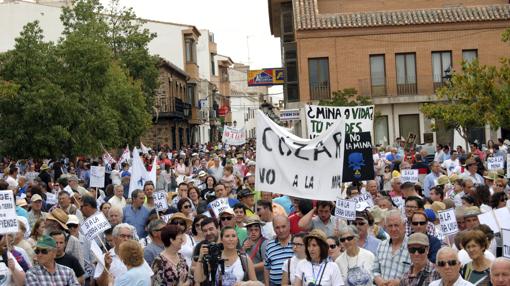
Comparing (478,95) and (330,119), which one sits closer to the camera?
(330,119)

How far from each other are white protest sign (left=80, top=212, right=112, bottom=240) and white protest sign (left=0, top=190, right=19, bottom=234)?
104 centimetres

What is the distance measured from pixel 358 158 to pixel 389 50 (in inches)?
1169

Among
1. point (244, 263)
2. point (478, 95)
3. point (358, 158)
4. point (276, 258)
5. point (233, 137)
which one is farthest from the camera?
point (233, 137)

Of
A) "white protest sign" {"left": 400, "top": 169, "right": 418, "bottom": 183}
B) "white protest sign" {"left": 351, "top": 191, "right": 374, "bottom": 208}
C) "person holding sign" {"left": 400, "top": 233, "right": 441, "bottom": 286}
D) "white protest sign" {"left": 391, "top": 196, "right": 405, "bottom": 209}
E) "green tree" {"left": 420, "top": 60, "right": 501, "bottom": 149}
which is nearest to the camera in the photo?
"person holding sign" {"left": 400, "top": 233, "right": 441, "bottom": 286}

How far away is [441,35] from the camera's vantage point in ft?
144

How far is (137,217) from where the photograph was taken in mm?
13148

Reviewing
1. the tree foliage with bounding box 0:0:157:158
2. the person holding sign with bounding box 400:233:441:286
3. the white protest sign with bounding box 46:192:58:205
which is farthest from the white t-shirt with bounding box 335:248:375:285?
the tree foliage with bounding box 0:0:157:158

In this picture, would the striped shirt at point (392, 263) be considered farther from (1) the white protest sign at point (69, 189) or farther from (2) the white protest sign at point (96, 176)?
(2) the white protest sign at point (96, 176)

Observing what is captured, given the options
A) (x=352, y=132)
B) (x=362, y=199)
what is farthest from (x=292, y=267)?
(x=352, y=132)

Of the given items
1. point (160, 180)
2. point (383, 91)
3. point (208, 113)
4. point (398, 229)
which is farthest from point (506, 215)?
point (208, 113)

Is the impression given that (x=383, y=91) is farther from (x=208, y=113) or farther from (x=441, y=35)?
(x=208, y=113)

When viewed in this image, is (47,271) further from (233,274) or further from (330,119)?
(330,119)

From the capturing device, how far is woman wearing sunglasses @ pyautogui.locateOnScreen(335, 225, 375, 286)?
333 inches

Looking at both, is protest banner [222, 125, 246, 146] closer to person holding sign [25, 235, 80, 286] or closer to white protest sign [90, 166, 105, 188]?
white protest sign [90, 166, 105, 188]
